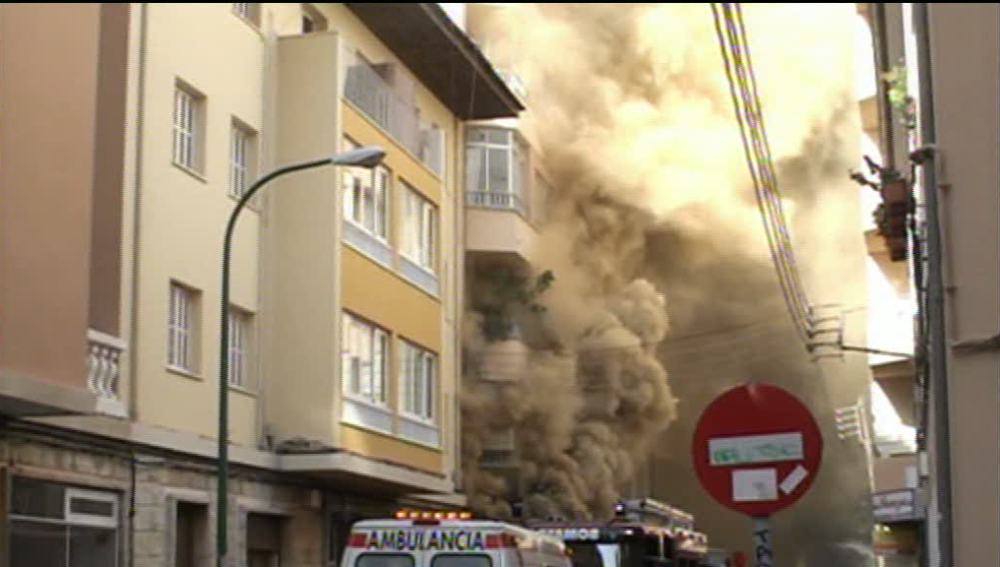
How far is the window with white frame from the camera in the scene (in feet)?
92.9

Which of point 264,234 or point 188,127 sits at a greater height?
point 188,127

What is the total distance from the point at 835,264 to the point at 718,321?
286cm

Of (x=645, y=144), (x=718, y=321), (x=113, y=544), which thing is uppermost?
(x=645, y=144)

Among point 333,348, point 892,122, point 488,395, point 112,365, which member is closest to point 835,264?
point 488,395

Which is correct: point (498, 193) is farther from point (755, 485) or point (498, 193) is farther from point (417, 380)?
point (755, 485)

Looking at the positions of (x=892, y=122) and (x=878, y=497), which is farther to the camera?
(x=878, y=497)

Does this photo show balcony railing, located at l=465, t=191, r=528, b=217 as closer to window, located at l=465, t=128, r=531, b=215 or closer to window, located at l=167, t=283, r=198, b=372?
window, located at l=465, t=128, r=531, b=215

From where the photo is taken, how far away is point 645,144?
3241 centimetres

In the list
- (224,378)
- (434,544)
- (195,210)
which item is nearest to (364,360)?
(195,210)

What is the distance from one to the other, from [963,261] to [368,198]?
16.2 m

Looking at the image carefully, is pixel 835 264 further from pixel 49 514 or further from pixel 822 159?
pixel 49 514

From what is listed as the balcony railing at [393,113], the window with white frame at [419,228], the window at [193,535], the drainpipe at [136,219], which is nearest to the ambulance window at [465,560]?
the drainpipe at [136,219]

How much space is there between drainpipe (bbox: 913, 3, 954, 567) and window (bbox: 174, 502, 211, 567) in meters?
11.9

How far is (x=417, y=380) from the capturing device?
28.7 m
